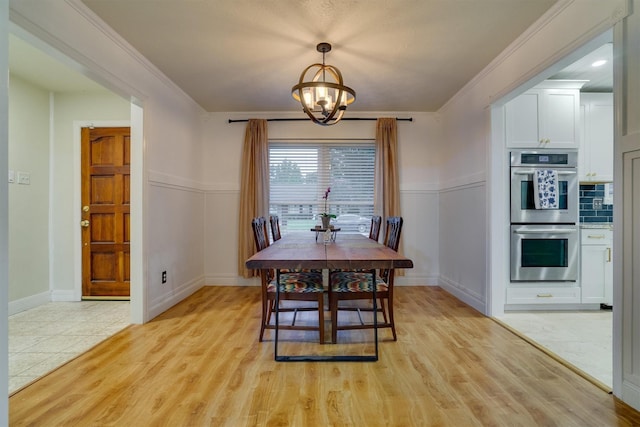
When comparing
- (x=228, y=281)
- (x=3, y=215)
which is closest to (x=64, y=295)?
(x=228, y=281)

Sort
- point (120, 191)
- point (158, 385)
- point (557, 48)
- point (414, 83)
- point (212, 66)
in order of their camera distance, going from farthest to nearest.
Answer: point (120, 191), point (414, 83), point (212, 66), point (557, 48), point (158, 385)

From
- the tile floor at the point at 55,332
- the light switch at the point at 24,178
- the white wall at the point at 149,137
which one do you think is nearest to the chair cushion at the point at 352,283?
the white wall at the point at 149,137

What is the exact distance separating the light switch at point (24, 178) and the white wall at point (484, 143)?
481 cm

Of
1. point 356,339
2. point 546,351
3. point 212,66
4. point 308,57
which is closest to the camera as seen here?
point 546,351

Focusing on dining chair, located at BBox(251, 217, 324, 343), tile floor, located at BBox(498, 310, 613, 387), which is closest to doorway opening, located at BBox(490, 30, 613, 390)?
tile floor, located at BBox(498, 310, 613, 387)

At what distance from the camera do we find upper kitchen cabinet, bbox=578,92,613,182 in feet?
11.8

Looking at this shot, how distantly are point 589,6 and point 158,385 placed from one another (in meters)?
3.46

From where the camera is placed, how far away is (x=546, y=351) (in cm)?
238

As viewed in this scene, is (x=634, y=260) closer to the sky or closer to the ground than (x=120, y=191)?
closer to the ground

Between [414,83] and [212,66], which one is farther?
[414,83]

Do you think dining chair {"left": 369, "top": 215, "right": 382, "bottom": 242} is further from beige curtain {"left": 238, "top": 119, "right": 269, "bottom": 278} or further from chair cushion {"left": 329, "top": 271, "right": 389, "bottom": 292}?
beige curtain {"left": 238, "top": 119, "right": 269, "bottom": 278}

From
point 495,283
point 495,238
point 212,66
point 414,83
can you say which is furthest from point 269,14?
point 495,283

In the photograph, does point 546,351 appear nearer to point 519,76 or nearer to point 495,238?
point 495,238

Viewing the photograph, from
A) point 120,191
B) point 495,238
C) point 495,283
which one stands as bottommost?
point 495,283
